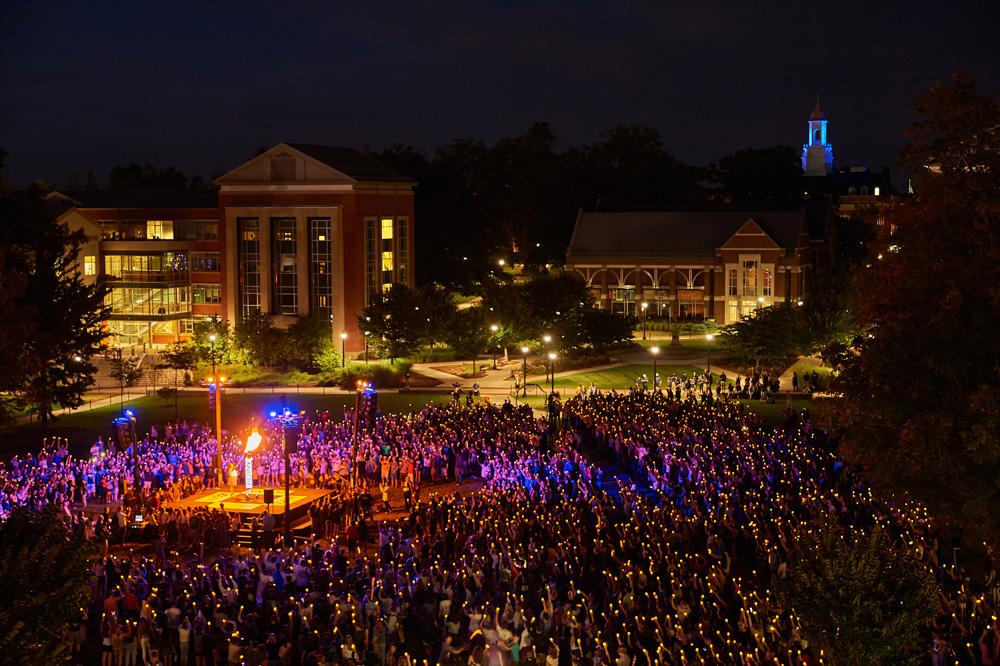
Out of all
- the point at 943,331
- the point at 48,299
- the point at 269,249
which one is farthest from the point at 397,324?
the point at 943,331

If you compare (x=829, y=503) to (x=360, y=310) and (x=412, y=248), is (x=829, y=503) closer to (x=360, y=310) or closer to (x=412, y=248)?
(x=360, y=310)

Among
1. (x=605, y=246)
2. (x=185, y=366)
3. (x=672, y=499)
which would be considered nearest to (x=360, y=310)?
(x=185, y=366)

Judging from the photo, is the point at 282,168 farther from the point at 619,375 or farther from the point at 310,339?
the point at 619,375

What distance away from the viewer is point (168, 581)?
2292 cm

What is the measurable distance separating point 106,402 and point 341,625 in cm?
3495

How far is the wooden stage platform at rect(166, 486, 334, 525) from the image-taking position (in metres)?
31.2

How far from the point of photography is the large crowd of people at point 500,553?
19859 mm

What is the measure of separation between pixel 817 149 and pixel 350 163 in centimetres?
13891

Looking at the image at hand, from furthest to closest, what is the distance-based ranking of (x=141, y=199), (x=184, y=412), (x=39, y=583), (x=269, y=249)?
1. (x=141, y=199)
2. (x=269, y=249)
3. (x=184, y=412)
4. (x=39, y=583)

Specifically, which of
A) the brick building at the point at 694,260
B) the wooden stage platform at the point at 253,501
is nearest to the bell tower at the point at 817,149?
the brick building at the point at 694,260

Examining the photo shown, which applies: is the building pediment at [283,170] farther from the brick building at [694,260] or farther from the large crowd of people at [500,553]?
the large crowd of people at [500,553]

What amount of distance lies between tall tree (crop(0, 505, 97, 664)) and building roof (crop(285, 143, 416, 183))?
51101 mm

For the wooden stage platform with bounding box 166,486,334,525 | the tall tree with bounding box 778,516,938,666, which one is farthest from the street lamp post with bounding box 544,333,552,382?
the tall tree with bounding box 778,516,938,666

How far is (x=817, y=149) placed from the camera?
7574 inches
